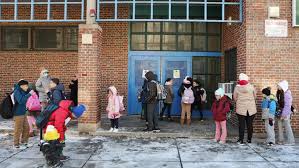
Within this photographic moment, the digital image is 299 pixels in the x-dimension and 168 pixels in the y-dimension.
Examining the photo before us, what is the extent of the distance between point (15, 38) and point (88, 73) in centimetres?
495

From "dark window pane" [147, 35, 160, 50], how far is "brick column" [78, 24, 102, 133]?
3.65 meters

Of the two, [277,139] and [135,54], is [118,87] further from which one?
[277,139]

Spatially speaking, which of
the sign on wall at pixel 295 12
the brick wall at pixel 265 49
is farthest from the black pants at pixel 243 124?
the sign on wall at pixel 295 12

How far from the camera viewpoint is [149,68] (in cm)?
1412

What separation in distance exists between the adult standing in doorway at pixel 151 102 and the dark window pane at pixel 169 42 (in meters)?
3.54

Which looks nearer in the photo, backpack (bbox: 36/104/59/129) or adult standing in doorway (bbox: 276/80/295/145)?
backpack (bbox: 36/104/59/129)

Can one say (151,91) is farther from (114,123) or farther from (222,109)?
(222,109)

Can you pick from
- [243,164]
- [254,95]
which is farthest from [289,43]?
[243,164]

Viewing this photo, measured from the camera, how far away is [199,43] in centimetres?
1414

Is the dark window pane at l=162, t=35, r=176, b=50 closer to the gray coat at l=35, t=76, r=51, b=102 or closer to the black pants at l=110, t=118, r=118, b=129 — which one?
the black pants at l=110, t=118, r=118, b=129

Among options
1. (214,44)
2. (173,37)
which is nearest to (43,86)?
(173,37)

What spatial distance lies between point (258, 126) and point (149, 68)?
4985 millimetres

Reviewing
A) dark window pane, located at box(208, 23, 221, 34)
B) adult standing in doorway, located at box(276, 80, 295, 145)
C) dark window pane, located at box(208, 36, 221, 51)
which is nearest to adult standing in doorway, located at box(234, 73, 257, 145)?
adult standing in doorway, located at box(276, 80, 295, 145)

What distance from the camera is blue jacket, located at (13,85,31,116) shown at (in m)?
8.67
